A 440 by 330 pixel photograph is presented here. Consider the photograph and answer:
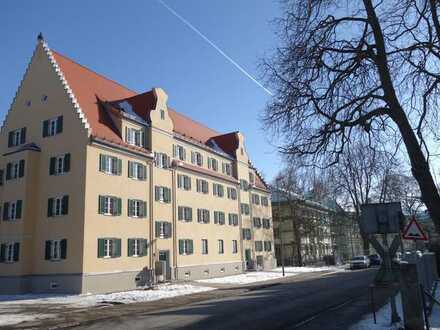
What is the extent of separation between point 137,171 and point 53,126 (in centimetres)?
694

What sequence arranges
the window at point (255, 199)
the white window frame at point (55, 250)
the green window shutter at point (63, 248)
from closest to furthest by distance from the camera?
the green window shutter at point (63, 248) → the white window frame at point (55, 250) → the window at point (255, 199)

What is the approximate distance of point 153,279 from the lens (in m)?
33.2

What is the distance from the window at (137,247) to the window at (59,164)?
22.3 feet

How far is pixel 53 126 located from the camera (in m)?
32.2

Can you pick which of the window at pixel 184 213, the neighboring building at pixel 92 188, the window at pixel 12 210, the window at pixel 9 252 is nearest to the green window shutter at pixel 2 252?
the window at pixel 9 252

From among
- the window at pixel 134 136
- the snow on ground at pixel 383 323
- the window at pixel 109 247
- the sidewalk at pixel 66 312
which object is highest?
the window at pixel 134 136

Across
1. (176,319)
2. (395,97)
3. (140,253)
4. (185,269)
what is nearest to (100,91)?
(140,253)

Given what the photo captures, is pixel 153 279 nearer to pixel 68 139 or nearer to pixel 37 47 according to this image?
pixel 68 139

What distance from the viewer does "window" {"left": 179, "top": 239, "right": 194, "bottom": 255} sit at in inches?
1501

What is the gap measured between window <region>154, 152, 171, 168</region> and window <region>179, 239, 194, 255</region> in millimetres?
6745

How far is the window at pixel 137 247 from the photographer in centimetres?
3185

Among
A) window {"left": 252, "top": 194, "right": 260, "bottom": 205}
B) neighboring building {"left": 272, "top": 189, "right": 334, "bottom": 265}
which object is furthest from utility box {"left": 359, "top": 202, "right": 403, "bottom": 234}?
neighboring building {"left": 272, "top": 189, "right": 334, "bottom": 265}

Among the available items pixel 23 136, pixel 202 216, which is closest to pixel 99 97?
pixel 23 136

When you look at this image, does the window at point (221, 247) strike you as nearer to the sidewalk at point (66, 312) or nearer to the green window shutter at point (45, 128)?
the green window shutter at point (45, 128)
